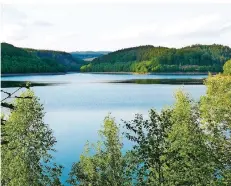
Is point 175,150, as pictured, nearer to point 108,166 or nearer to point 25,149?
point 108,166

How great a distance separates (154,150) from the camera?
20875mm

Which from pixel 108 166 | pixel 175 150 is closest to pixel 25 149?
pixel 108 166

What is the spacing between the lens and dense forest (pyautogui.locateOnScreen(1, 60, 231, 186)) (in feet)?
70.4

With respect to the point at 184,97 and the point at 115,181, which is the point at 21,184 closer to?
the point at 115,181

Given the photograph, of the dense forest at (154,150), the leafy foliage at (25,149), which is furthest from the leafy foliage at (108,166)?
the leafy foliage at (25,149)

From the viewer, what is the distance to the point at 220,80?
1177 inches

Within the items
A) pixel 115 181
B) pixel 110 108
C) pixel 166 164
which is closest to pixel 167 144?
pixel 166 164

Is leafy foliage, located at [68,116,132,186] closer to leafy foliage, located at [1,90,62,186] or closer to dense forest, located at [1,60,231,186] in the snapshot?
dense forest, located at [1,60,231,186]

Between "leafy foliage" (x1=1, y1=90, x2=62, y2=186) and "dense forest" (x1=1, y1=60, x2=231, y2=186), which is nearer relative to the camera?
"dense forest" (x1=1, y1=60, x2=231, y2=186)

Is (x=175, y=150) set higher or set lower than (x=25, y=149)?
higher

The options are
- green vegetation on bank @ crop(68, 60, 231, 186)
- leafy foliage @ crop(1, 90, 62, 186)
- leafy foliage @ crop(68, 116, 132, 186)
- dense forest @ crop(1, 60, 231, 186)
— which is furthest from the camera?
leafy foliage @ crop(68, 116, 132, 186)

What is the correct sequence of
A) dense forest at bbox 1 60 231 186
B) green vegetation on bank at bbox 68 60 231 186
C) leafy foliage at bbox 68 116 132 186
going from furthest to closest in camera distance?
leafy foliage at bbox 68 116 132 186 → dense forest at bbox 1 60 231 186 → green vegetation on bank at bbox 68 60 231 186

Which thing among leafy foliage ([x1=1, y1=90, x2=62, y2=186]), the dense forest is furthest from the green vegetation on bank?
leafy foliage ([x1=1, y1=90, x2=62, y2=186])

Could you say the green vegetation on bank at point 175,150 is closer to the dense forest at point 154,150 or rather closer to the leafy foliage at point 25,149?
the dense forest at point 154,150
